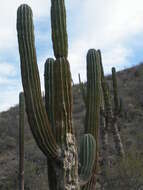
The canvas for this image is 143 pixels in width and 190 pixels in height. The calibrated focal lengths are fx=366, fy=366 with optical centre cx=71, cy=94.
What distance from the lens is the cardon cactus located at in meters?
5.47

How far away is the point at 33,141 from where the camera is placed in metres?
17.6

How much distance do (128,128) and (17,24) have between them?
37.1 ft

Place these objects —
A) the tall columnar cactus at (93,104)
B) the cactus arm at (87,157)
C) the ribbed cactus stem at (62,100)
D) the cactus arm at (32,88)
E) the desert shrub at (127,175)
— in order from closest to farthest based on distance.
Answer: the cactus arm at (32,88) < the ribbed cactus stem at (62,100) < the cactus arm at (87,157) < the tall columnar cactus at (93,104) < the desert shrub at (127,175)

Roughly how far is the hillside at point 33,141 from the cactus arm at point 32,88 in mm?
7042

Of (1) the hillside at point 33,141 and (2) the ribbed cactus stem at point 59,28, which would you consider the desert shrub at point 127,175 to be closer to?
(1) the hillside at point 33,141

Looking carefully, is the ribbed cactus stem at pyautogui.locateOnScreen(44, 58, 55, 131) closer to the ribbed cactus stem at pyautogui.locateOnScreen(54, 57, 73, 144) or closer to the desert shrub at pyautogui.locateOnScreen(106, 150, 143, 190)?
the ribbed cactus stem at pyautogui.locateOnScreen(54, 57, 73, 144)

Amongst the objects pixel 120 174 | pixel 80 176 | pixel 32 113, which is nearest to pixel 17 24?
pixel 32 113

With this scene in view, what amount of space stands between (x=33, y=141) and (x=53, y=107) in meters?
12.1

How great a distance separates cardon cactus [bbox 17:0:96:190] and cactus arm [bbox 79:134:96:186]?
0.29ft

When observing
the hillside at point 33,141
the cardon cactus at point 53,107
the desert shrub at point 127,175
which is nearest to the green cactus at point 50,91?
the cardon cactus at point 53,107

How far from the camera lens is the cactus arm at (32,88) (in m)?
5.42

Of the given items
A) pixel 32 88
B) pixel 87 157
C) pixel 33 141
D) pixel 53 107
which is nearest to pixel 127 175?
pixel 87 157

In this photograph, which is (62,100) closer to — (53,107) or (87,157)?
(53,107)

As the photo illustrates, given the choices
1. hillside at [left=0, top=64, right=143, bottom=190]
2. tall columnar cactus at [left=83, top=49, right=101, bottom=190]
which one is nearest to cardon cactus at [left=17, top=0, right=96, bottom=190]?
tall columnar cactus at [left=83, top=49, right=101, bottom=190]
